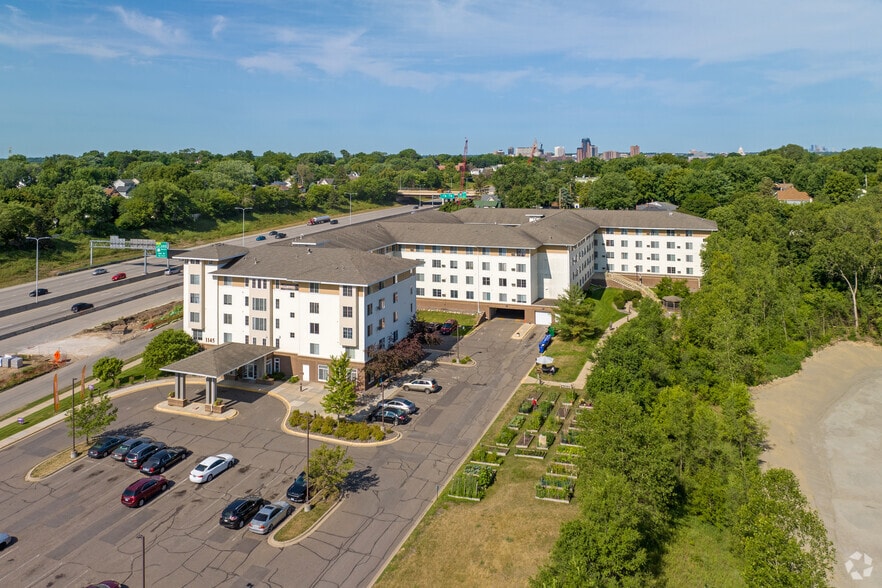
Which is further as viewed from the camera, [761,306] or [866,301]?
[866,301]

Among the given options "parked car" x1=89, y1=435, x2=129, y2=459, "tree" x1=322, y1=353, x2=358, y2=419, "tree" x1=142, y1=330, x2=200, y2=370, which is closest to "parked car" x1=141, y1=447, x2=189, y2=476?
"parked car" x1=89, y1=435, x2=129, y2=459

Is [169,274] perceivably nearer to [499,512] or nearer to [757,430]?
[499,512]

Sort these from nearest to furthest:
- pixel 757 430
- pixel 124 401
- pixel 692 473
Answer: pixel 692 473 → pixel 757 430 → pixel 124 401

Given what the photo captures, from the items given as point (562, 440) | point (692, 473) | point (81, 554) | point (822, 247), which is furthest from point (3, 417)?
point (822, 247)

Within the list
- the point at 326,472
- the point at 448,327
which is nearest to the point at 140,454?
the point at 326,472

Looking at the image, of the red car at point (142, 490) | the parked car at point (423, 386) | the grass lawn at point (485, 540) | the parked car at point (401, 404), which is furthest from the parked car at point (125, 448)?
the grass lawn at point (485, 540)

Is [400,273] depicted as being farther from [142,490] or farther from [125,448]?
[142,490]

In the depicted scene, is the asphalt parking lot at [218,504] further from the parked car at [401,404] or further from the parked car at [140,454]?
the parked car at [401,404]
